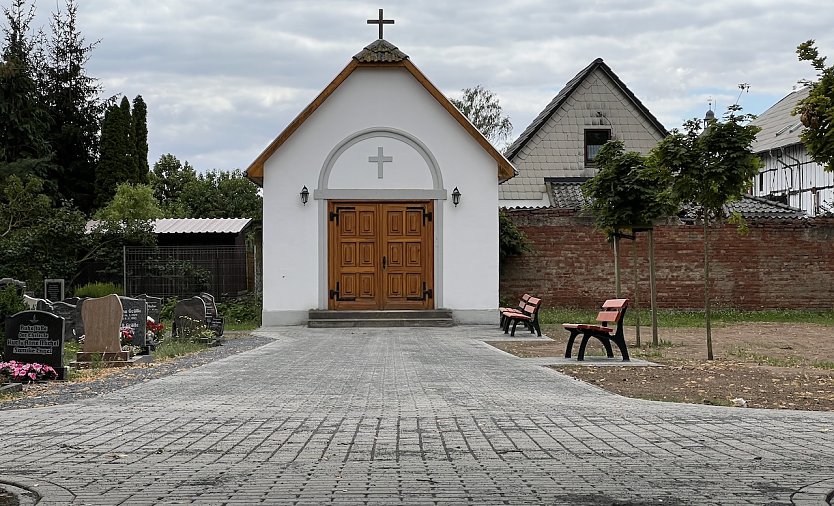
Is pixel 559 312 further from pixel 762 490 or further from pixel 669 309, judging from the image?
pixel 762 490

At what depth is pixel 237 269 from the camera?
101 ft

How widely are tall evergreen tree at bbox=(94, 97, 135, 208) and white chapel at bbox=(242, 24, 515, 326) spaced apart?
94.5ft

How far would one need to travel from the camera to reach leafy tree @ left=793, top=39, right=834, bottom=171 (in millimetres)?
10078

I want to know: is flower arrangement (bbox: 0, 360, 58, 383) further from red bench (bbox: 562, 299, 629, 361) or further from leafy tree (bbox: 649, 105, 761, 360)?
leafy tree (bbox: 649, 105, 761, 360)

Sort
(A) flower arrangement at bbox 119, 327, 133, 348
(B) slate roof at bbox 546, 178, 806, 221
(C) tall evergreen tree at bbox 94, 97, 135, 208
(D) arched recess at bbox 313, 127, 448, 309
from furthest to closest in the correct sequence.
Answer: 1. (C) tall evergreen tree at bbox 94, 97, 135, 208
2. (B) slate roof at bbox 546, 178, 806, 221
3. (D) arched recess at bbox 313, 127, 448, 309
4. (A) flower arrangement at bbox 119, 327, 133, 348

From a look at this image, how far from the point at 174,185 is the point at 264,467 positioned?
64.3 metres

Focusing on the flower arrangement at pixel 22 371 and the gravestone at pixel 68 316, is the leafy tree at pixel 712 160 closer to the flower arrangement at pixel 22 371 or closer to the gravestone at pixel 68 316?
the flower arrangement at pixel 22 371

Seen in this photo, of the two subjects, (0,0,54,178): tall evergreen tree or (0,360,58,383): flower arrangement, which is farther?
(0,0,54,178): tall evergreen tree

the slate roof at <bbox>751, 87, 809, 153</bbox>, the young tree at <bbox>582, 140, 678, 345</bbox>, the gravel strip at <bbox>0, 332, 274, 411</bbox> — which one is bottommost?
the gravel strip at <bbox>0, 332, 274, 411</bbox>

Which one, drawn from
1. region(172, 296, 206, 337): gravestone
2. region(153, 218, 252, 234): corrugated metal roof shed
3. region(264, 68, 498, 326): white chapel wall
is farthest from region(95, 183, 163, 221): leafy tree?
region(172, 296, 206, 337): gravestone

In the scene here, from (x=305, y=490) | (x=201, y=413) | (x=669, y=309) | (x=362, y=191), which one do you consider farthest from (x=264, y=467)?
(x=669, y=309)

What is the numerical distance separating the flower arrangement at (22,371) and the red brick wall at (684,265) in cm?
1750

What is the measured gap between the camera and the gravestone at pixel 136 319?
680 inches

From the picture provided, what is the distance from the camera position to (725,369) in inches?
577
